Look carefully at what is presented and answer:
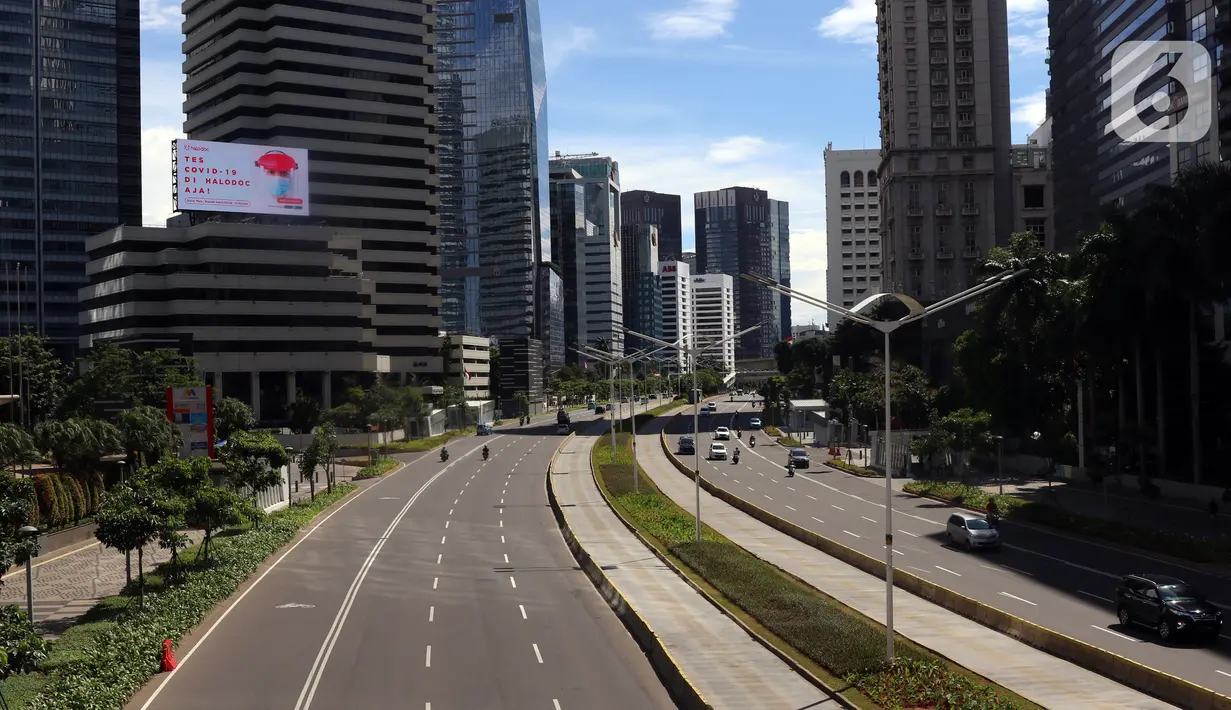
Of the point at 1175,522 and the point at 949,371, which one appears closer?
the point at 1175,522

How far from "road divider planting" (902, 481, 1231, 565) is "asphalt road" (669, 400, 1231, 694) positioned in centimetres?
88

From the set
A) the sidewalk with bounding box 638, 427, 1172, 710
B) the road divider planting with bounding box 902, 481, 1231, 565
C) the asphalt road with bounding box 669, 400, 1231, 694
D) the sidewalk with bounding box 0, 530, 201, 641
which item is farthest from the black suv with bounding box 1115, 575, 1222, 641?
the sidewalk with bounding box 0, 530, 201, 641

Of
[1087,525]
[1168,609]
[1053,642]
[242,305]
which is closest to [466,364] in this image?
[242,305]

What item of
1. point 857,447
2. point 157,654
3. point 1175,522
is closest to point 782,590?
point 157,654

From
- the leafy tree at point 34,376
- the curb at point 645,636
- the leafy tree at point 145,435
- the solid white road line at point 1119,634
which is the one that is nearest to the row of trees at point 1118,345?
the solid white road line at point 1119,634

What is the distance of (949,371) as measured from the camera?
12531cm

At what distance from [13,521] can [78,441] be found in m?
30.3

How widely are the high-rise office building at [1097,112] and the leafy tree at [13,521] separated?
227 ft

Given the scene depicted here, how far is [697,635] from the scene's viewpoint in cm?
3294

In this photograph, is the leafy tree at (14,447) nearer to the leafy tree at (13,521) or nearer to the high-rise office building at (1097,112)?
the leafy tree at (13,521)

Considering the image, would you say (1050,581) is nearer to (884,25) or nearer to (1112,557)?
(1112,557)

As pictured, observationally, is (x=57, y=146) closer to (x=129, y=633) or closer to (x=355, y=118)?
(x=355, y=118)

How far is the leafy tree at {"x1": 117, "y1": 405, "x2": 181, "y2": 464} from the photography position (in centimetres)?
5956

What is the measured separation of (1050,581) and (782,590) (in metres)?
11.1
